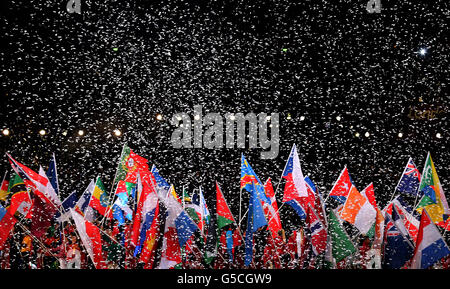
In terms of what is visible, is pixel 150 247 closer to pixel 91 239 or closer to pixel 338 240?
pixel 91 239

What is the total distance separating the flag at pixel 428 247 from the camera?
8.11 ft

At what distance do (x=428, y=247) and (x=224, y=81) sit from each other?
605cm

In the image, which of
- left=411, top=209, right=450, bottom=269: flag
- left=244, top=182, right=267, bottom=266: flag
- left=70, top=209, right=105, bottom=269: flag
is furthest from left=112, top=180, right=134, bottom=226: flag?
left=411, top=209, right=450, bottom=269: flag

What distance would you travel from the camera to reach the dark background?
21.6ft

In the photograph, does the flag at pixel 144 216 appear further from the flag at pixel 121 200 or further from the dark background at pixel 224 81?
the dark background at pixel 224 81

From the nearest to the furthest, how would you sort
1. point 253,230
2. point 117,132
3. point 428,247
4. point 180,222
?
point 428,247 → point 180,222 → point 253,230 → point 117,132

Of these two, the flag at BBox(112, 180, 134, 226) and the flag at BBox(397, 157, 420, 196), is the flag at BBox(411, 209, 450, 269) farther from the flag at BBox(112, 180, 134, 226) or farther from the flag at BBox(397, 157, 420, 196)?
the flag at BBox(112, 180, 134, 226)

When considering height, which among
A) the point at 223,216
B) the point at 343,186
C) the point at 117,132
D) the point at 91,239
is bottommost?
the point at 91,239

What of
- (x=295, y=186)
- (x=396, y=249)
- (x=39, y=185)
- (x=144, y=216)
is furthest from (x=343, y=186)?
(x=39, y=185)

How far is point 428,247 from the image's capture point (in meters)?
2.52

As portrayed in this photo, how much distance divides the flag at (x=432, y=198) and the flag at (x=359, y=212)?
2.66 feet

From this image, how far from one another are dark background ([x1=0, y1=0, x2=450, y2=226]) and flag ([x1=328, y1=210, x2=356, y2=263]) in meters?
4.39

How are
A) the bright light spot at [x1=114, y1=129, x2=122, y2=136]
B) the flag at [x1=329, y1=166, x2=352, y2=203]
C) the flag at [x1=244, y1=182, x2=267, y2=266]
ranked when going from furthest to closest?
the bright light spot at [x1=114, y1=129, x2=122, y2=136] → the flag at [x1=329, y1=166, x2=352, y2=203] → the flag at [x1=244, y1=182, x2=267, y2=266]
